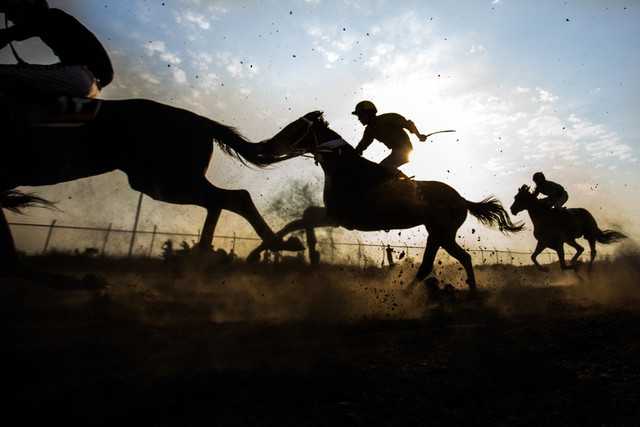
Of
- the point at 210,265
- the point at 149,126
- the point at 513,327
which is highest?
the point at 149,126

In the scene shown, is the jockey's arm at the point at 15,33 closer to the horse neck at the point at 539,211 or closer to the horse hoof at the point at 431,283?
the horse hoof at the point at 431,283

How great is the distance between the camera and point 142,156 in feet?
12.4

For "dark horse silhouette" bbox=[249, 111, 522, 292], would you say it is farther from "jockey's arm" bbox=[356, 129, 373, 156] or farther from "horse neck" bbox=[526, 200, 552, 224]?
"horse neck" bbox=[526, 200, 552, 224]

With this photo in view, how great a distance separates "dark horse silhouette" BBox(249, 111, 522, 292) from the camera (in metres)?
4.55

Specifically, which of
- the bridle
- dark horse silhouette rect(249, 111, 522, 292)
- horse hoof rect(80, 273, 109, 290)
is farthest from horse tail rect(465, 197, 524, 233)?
Result: horse hoof rect(80, 273, 109, 290)

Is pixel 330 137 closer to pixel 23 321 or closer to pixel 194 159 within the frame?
pixel 194 159

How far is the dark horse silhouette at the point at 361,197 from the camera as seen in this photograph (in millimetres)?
4555

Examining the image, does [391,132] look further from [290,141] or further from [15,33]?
[15,33]

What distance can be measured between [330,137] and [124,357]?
3554 mm

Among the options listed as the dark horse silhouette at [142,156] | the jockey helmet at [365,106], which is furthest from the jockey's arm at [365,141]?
the dark horse silhouette at [142,156]

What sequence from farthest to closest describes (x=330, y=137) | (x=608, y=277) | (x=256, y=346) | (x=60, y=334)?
(x=608, y=277) → (x=330, y=137) → (x=60, y=334) → (x=256, y=346)

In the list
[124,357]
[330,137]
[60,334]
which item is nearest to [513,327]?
[330,137]

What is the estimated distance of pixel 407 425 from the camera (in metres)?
1.50

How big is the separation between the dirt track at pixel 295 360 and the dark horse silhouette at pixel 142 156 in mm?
826
